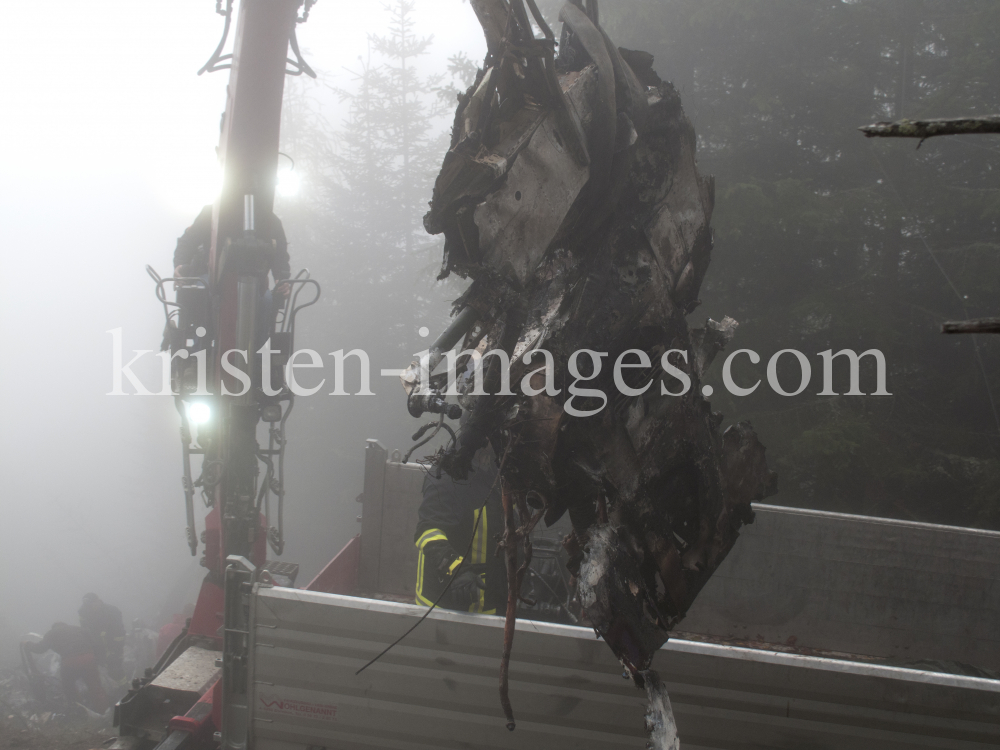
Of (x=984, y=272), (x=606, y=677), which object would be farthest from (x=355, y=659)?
(x=984, y=272)

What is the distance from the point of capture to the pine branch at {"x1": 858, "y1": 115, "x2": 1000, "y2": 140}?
3.04 feet

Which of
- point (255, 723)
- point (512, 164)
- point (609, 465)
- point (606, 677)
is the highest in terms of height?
point (512, 164)

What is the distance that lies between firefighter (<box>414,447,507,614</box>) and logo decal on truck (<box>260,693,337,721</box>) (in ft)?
2.32

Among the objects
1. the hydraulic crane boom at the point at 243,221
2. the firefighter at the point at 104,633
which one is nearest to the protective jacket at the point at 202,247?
the hydraulic crane boom at the point at 243,221

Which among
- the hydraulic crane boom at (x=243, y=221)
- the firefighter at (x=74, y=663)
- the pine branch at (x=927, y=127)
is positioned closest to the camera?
the pine branch at (x=927, y=127)

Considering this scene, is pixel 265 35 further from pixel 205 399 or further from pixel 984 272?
pixel 984 272

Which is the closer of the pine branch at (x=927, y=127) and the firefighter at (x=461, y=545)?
the pine branch at (x=927, y=127)

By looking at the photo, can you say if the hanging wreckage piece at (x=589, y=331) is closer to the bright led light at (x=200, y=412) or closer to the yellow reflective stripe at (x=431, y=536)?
the yellow reflective stripe at (x=431, y=536)

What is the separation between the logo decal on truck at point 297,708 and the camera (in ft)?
9.47

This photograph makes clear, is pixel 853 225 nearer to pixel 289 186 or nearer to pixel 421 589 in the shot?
pixel 421 589

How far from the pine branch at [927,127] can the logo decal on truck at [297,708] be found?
290cm

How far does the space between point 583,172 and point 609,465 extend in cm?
99

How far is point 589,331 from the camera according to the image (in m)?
2.20

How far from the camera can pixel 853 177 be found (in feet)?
29.3
